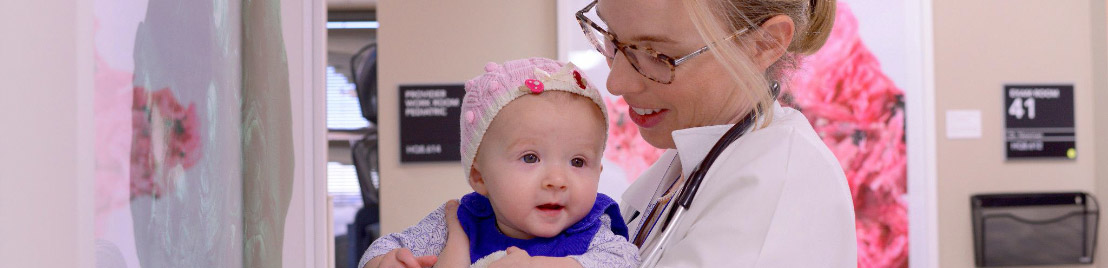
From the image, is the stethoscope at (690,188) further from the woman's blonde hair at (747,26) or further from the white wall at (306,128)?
the white wall at (306,128)

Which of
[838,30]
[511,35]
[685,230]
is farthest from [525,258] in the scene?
[838,30]

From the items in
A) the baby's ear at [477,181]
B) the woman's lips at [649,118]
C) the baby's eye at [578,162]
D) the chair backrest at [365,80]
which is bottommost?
the baby's ear at [477,181]

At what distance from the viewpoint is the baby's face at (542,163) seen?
1.27 metres

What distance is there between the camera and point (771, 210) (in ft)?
3.51

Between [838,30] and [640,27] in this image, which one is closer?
[640,27]

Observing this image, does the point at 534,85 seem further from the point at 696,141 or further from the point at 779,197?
the point at 779,197

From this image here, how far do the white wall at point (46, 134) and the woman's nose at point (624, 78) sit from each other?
0.89 m

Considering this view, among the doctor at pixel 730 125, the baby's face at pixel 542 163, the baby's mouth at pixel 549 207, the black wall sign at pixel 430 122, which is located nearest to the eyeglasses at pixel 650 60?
the doctor at pixel 730 125

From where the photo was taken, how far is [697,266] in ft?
3.37

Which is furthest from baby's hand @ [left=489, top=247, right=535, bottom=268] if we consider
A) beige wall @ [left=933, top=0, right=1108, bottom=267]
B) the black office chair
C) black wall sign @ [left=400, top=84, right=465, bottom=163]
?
the black office chair

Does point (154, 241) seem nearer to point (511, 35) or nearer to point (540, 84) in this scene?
point (540, 84)

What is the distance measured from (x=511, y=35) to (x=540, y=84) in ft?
8.86

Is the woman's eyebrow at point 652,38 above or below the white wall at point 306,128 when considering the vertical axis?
above

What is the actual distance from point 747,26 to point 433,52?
277 cm
